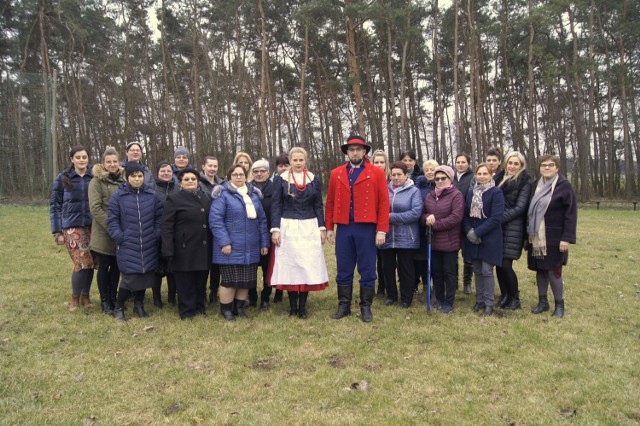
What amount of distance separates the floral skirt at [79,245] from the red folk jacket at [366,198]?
3014 mm

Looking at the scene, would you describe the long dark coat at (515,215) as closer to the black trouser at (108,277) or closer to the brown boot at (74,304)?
the black trouser at (108,277)

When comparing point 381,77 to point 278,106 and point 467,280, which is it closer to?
point 278,106

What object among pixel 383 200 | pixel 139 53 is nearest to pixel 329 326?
pixel 383 200

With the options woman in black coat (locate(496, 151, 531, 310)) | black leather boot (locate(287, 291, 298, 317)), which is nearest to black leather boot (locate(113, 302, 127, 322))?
black leather boot (locate(287, 291, 298, 317))

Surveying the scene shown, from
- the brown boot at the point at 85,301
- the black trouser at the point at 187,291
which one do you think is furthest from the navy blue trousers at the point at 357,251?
the brown boot at the point at 85,301

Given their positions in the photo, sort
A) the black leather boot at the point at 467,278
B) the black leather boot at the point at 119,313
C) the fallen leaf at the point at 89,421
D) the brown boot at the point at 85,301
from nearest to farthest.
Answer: the fallen leaf at the point at 89,421
the black leather boot at the point at 119,313
the brown boot at the point at 85,301
the black leather boot at the point at 467,278

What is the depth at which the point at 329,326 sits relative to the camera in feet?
15.8

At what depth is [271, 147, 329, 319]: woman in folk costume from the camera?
500 cm

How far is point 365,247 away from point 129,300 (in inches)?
131

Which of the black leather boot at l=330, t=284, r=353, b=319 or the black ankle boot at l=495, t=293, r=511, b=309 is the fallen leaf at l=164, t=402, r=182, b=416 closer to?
the black leather boot at l=330, t=284, r=353, b=319

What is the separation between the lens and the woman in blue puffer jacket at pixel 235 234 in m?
4.92

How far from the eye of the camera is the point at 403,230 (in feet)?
17.5

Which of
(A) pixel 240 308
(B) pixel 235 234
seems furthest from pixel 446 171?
(A) pixel 240 308

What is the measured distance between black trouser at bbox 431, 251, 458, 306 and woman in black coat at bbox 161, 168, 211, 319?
9.26 feet
